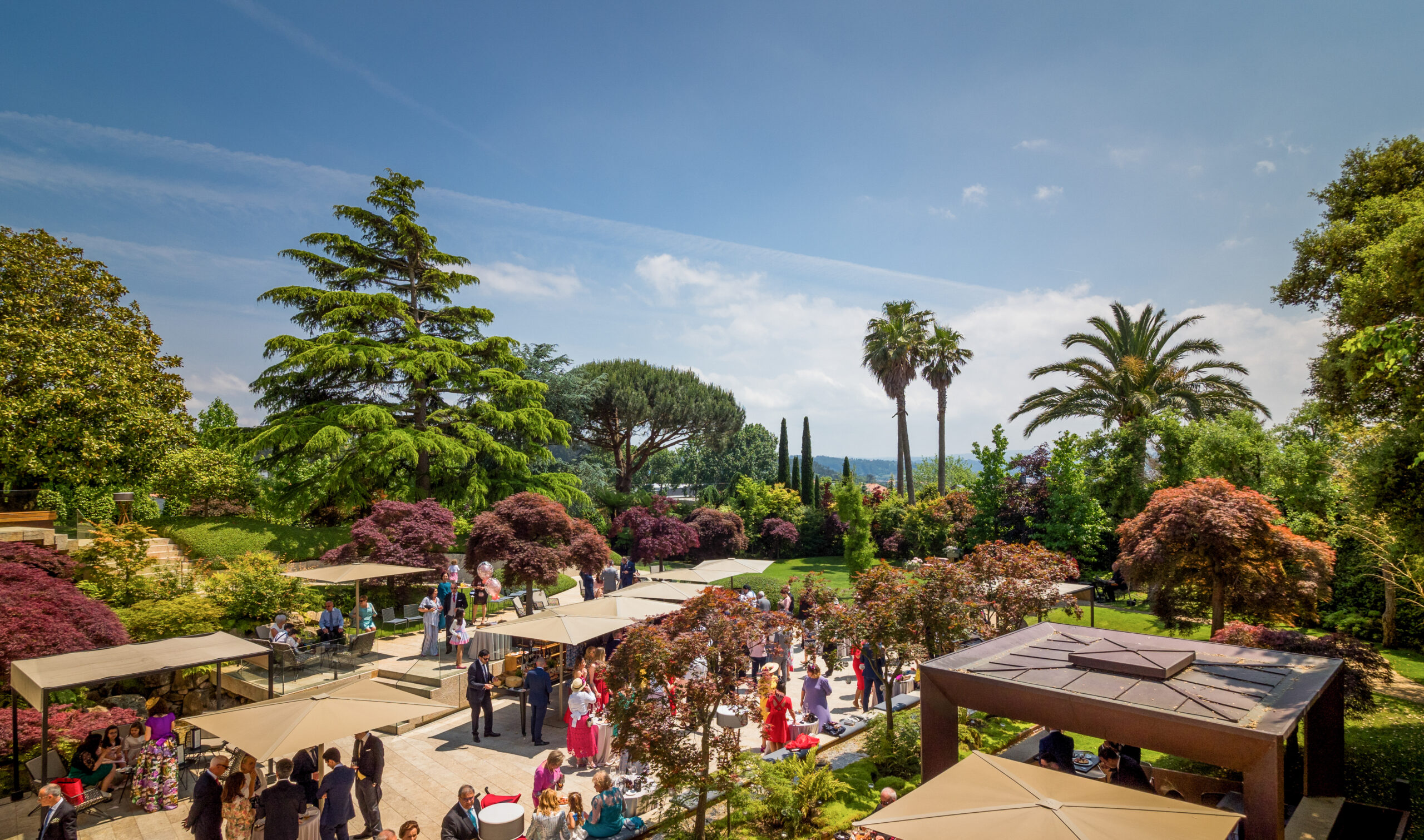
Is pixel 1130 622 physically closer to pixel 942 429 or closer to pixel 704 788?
pixel 704 788

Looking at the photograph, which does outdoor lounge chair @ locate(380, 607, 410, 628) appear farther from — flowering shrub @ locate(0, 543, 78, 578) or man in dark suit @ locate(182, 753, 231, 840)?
man in dark suit @ locate(182, 753, 231, 840)

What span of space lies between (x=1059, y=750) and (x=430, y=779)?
9421 mm

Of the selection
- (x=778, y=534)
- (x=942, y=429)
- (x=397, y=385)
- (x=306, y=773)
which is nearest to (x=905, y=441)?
(x=942, y=429)

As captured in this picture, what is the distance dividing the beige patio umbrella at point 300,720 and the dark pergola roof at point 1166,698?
6.76m

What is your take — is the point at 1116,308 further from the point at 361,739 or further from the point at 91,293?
the point at 91,293

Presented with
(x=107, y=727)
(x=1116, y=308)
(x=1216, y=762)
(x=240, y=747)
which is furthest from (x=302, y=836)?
(x=1116, y=308)

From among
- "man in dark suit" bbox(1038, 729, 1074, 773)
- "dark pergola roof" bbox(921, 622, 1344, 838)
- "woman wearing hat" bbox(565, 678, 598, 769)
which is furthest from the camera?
"woman wearing hat" bbox(565, 678, 598, 769)

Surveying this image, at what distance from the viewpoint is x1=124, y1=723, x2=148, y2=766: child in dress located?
953 centimetres

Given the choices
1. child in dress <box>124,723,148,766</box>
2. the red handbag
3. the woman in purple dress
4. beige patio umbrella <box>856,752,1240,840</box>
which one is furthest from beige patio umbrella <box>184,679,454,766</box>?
the woman in purple dress

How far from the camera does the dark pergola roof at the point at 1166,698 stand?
19.6ft

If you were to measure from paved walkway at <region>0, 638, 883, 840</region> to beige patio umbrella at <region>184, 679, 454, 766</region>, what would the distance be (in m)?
1.65

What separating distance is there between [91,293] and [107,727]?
1771 centimetres

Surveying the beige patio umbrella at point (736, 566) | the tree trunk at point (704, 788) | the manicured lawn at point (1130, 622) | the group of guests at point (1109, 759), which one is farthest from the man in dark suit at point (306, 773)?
the manicured lawn at point (1130, 622)

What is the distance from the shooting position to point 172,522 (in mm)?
24062
